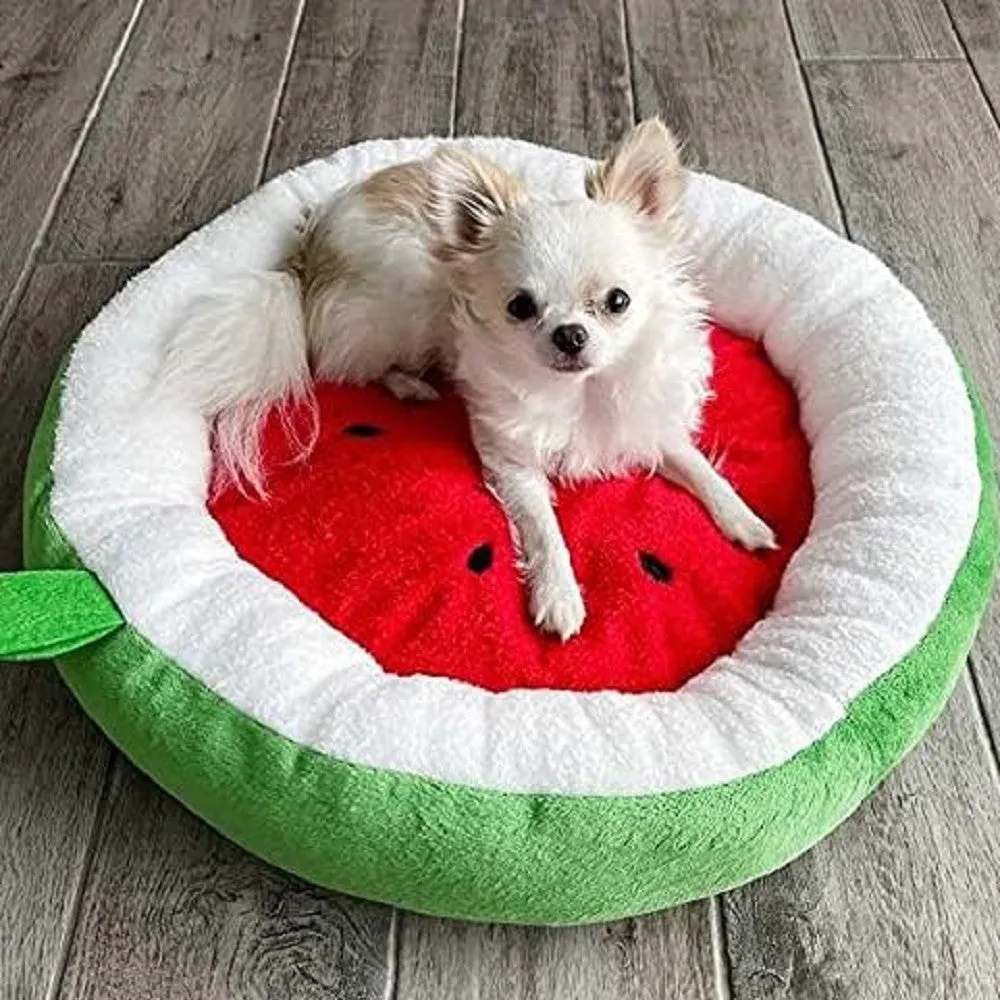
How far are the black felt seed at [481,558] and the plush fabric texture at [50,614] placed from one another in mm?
330

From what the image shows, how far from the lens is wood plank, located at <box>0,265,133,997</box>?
1.27m

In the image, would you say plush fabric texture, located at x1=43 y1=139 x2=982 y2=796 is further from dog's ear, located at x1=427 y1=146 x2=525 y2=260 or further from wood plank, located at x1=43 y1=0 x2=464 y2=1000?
dog's ear, located at x1=427 y1=146 x2=525 y2=260

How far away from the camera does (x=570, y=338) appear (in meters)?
1.33

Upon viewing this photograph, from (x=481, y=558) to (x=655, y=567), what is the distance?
0.17 m

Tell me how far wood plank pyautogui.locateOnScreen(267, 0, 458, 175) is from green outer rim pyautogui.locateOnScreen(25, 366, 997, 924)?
1.16 meters

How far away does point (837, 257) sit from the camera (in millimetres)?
1671

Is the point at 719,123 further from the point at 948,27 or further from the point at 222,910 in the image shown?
the point at 222,910

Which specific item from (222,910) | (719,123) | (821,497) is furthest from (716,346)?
(222,910)

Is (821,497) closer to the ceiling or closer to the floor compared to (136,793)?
closer to the ceiling

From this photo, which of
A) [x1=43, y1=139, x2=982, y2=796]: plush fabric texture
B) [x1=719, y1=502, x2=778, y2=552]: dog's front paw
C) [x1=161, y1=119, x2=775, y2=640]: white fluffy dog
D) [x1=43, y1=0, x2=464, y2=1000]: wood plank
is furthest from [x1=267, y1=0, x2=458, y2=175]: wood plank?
[x1=43, y1=0, x2=464, y2=1000]: wood plank

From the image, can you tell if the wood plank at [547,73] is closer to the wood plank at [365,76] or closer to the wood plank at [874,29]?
the wood plank at [365,76]

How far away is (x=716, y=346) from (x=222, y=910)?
827 millimetres

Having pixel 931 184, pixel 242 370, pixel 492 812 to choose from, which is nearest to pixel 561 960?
pixel 492 812

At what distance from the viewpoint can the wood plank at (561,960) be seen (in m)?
1.22
